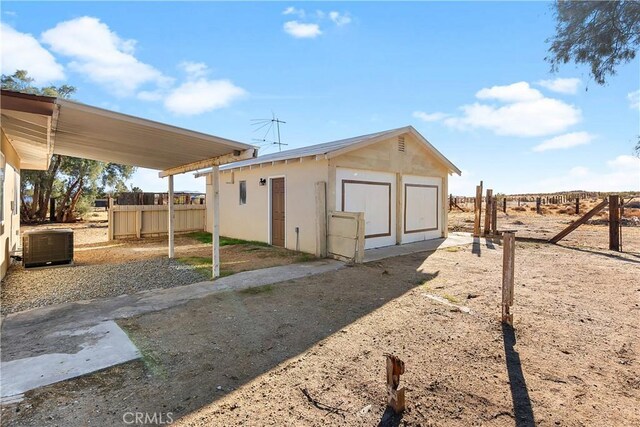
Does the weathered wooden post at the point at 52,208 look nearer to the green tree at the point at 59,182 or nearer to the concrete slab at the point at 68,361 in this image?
the green tree at the point at 59,182

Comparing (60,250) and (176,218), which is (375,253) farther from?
(176,218)

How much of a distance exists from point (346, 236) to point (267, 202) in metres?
3.75

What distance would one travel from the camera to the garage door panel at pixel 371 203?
918 centimetres

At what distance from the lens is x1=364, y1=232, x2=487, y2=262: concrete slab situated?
8633mm

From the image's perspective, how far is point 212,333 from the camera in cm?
367

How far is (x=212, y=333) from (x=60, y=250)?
18.9ft

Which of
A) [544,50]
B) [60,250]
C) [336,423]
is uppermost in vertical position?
[544,50]

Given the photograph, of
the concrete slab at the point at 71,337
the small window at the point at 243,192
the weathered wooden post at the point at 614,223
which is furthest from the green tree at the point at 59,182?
the weathered wooden post at the point at 614,223

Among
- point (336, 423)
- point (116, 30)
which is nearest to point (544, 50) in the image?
point (336, 423)

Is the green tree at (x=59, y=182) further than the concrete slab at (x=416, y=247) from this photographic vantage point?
Yes

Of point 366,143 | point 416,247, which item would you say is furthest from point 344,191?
point 416,247

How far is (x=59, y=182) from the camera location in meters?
17.7

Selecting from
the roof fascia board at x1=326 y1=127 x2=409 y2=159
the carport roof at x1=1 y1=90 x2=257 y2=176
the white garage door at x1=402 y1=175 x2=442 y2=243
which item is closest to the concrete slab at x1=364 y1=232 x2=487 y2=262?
the white garage door at x1=402 y1=175 x2=442 y2=243

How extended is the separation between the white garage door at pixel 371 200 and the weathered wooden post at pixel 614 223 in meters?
6.46
